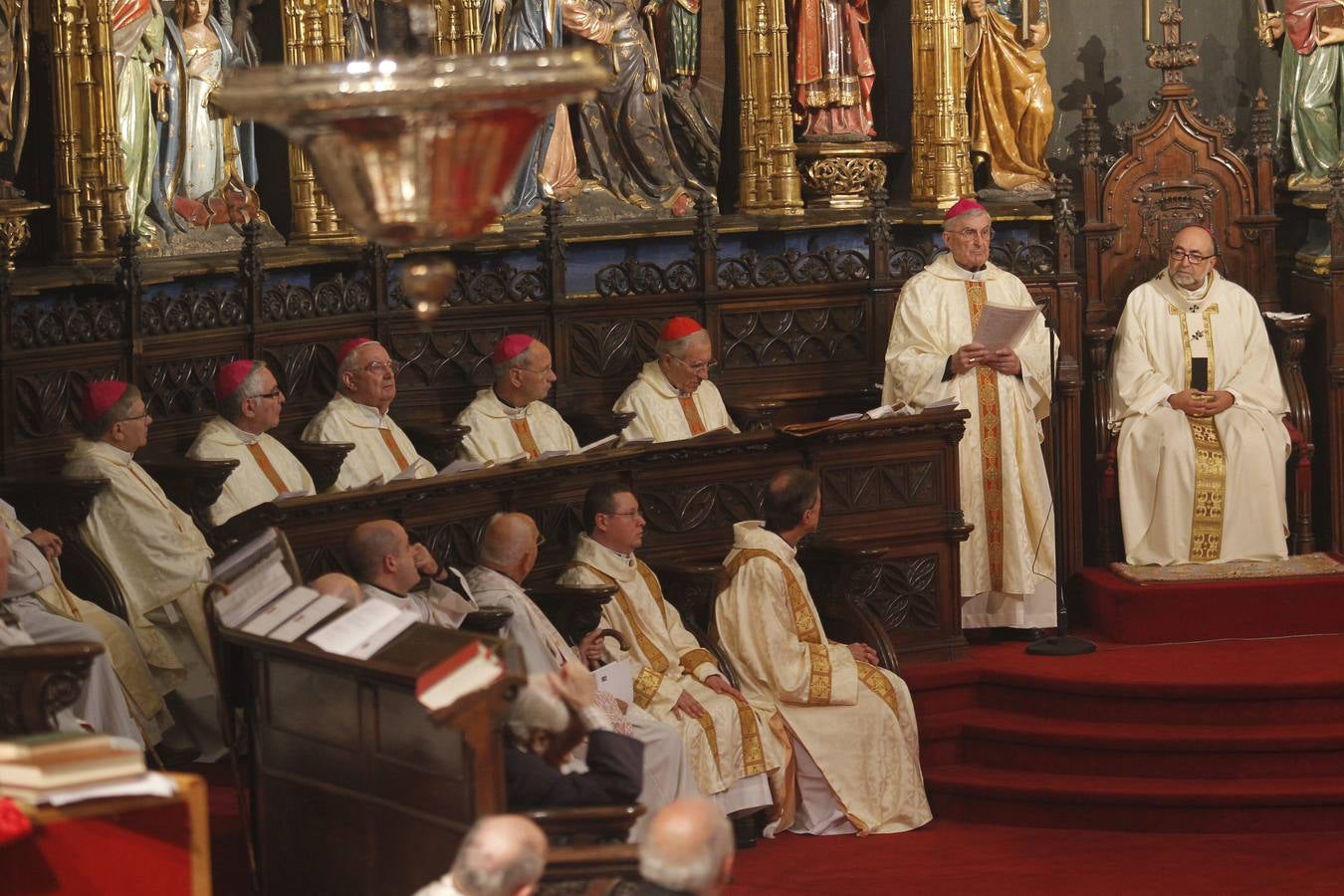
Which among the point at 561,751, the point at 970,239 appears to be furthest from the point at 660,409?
the point at 561,751

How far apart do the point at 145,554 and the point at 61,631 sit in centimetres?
84

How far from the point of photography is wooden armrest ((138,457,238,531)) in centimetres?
865

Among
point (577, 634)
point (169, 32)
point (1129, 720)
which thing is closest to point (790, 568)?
point (577, 634)

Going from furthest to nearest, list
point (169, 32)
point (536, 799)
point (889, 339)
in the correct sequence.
A: point (889, 339) < point (169, 32) < point (536, 799)

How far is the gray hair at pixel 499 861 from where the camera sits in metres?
4.87

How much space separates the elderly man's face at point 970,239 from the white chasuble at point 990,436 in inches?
3.1

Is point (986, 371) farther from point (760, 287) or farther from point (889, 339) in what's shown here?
point (760, 287)

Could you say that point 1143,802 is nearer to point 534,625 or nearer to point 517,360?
point 534,625

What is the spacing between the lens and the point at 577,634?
7.99m

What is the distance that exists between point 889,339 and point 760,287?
0.70m

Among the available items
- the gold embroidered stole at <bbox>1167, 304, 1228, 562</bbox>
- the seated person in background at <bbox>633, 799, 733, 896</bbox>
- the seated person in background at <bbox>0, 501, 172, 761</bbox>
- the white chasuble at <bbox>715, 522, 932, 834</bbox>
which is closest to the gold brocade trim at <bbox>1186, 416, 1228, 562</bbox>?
the gold embroidered stole at <bbox>1167, 304, 1228, 562</bbox>

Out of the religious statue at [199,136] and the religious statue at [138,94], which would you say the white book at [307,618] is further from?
the religious statue at [199,136]

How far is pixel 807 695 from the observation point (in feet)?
28.0

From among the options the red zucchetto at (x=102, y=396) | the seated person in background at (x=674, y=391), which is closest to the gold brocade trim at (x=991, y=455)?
the seated person in background at (x=674, y=391)
